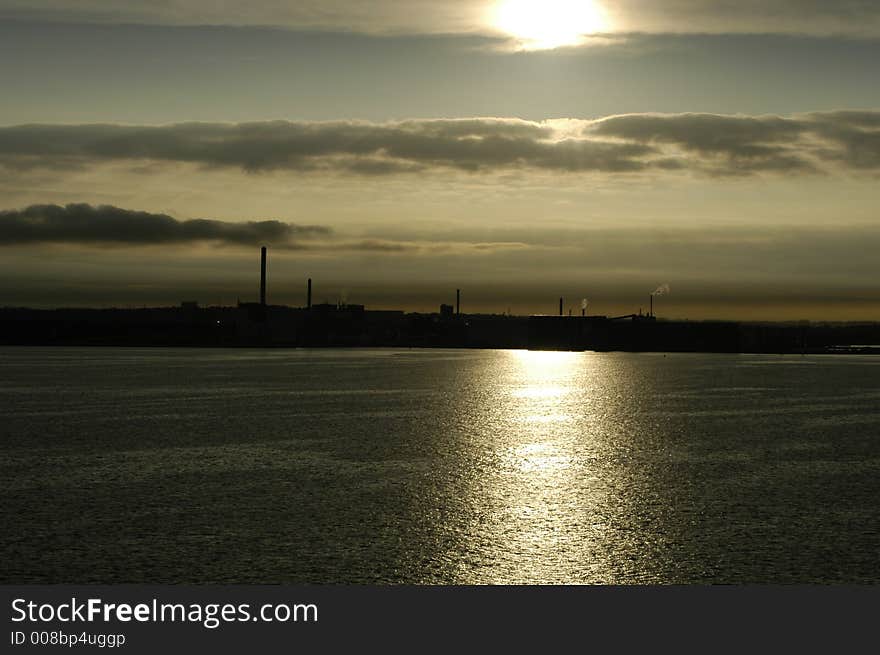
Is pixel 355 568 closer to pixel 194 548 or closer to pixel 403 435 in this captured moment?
pixel 194 548

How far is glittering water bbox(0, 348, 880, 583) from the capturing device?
33.6ft

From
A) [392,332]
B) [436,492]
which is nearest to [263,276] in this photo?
[392,332]

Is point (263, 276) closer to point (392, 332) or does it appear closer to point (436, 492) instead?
point (392, 332)

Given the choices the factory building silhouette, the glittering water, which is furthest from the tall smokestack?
the glittering water

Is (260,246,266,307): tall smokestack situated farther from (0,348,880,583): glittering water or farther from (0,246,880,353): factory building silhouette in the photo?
(0,348,880,583): glittering water

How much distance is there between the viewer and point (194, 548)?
1091cm

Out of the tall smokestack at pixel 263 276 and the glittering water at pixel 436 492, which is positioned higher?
the tall smokestack at pixel 263 276

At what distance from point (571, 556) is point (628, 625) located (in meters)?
2.04

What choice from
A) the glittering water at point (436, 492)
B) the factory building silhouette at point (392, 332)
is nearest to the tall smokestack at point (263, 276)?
the factory building silhouette at point (392, 332)

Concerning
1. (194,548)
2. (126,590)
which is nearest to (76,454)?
(194,548)

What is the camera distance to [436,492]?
14953 mm

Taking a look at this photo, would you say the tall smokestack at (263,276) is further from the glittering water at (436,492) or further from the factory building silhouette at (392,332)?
the glittering water at (436,492)

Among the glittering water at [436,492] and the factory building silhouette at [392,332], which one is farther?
the factory building silhouette at [392,332]

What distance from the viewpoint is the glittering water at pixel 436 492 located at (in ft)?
33.6
